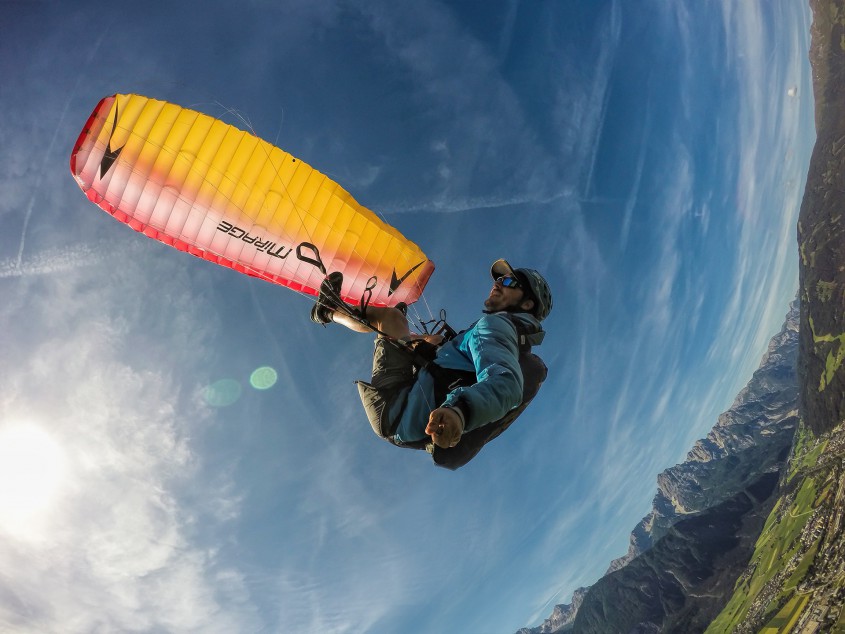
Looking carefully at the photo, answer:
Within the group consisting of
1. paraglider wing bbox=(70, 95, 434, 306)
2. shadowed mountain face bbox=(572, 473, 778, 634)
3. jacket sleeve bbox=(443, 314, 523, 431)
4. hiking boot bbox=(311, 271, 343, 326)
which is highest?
paraglider wing bbox=(70, 95, 434, 306)

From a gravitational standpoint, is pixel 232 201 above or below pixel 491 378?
above

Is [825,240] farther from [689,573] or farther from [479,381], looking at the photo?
[479,381]

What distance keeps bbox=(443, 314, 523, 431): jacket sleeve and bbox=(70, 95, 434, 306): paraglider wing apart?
7.00m

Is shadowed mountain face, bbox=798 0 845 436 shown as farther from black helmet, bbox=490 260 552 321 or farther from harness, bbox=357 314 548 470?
harness, bbox=357 314 548 470

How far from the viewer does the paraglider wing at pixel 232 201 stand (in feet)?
31.0

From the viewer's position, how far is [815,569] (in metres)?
76.1

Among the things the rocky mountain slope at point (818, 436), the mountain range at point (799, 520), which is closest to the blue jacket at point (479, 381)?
the rocky mountain slope at point (818, 436)

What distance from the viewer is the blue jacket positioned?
10.5 ft

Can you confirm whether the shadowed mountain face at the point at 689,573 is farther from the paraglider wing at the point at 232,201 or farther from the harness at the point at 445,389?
the harness at the point at 445,389

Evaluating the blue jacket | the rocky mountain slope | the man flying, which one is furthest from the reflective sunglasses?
the rocky mountain slope

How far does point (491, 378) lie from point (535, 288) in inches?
118

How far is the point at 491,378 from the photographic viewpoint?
3.59 meters

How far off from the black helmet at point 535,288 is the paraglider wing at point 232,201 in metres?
5.52

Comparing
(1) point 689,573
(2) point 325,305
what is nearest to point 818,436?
(1) point 689,573
